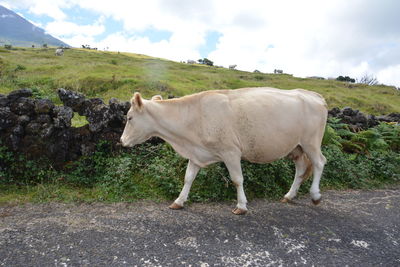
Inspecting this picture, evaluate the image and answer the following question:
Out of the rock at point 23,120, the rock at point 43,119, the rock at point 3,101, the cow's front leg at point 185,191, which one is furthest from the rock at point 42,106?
the cow's front leg at point 185,191

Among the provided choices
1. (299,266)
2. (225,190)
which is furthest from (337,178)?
(299,266)

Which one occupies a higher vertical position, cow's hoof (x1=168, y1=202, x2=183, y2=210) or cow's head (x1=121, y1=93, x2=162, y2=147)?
cow's head (x1=121, y1=93, x2=162, y2=147)

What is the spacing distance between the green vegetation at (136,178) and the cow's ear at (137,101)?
60.2 inches

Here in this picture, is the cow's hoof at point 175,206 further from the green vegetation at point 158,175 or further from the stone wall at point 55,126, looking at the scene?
the stone wall at point 55,126

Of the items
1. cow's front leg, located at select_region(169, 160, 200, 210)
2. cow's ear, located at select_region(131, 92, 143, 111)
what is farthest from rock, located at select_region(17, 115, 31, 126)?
cow's front leg, located at select_region(169, 160, 200, 210)

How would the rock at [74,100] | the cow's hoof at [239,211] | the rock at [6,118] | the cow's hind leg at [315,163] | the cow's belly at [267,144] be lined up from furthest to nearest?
1. the rock at [74,100]
2. the rock at [6,118]
3. the cow's hind leg at [315,163]
4. the cow's hoof at [239,211]
5. the cow's belly at [267,144]

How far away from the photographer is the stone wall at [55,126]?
Answer: 594 centimetres

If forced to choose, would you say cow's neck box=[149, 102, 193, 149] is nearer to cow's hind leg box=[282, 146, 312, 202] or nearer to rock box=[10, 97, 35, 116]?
cow's hind leg box=[282, 146, 312, 202]

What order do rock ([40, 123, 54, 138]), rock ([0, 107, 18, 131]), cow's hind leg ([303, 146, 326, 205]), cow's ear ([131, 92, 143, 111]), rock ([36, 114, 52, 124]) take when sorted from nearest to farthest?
1. cow's ear ([131, 92, 143, 111])
2. cow's hind leg ([303, 146, 326, 205])
3. rock ([0, 107, 18, 131])
4. rock ([40, 123, 54, 138])
5. rock ([36, 114, 52, 124])

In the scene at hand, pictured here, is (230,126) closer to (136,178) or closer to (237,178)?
(237,178)

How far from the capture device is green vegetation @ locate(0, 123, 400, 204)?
5609mm

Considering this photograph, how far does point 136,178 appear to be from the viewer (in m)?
6.18

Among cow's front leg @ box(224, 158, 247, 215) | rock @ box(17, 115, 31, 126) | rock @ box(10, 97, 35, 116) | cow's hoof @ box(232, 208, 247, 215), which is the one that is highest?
rock @ box(10, 97, 35, 116)

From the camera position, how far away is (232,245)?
13.8 feet
